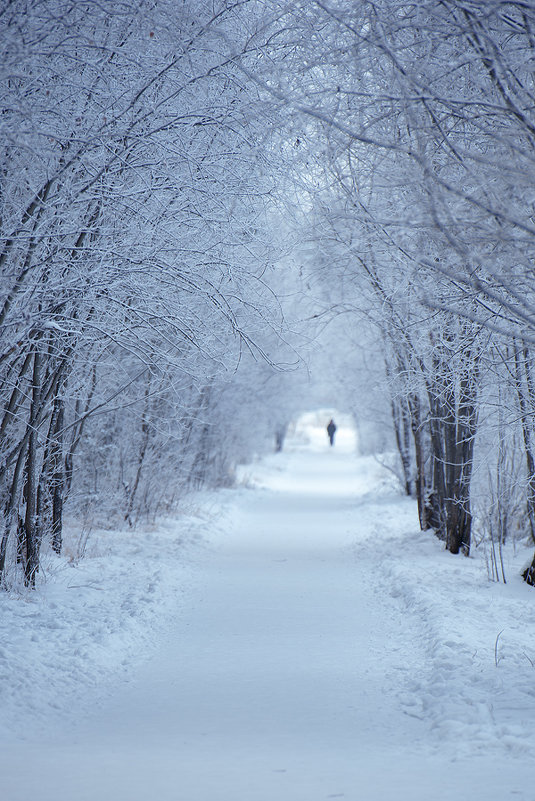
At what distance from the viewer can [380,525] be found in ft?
51.1

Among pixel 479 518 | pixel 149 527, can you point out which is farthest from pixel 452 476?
pixel 149 527

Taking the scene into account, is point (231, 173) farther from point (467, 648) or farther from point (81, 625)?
point (467, 648)

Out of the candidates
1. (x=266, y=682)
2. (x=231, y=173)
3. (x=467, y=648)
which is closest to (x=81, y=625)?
(x=266, y=682)

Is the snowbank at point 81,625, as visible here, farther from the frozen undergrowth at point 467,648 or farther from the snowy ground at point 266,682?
the frozen undergrowth at point 467,648

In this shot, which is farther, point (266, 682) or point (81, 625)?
point (81, 625)

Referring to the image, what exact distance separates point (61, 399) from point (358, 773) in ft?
19.8

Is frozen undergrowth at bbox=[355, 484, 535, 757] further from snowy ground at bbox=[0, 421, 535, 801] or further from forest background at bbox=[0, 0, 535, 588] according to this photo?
forest background at bbox=[0, 0, 535, 588]

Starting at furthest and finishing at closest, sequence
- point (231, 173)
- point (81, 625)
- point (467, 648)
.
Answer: point (231, 173)
point (81, 625)
point (467, 648)

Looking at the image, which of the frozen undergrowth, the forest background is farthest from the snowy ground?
the forest background

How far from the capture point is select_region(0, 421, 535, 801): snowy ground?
12.7 ft

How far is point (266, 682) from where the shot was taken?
554 cm

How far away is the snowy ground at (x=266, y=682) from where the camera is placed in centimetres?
388

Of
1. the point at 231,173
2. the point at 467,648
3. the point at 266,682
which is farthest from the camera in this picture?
the point at 231,173

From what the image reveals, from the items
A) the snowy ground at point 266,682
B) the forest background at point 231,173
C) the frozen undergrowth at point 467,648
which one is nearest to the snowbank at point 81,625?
the snowy ground at point 266,682
